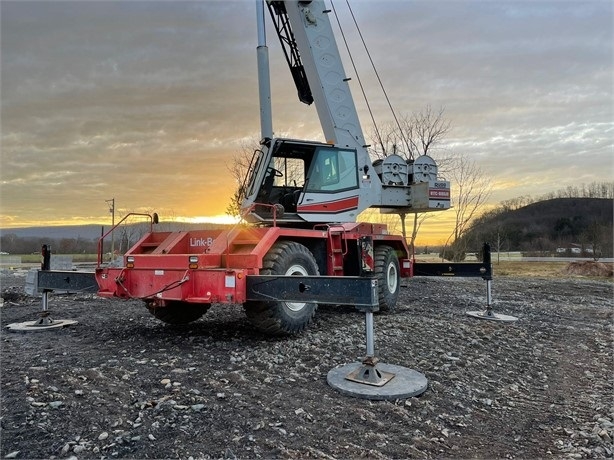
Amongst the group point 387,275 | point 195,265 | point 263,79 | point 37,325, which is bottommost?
point 37,325

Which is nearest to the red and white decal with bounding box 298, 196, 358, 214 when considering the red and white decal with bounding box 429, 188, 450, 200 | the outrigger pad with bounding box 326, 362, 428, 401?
the red and white decal with bounding box 429, 188, 450, 200

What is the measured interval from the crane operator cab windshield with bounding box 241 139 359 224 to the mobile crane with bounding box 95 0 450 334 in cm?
2

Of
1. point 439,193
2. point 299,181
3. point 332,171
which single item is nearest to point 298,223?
point 299,181

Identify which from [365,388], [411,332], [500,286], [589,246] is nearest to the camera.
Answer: [365,388]

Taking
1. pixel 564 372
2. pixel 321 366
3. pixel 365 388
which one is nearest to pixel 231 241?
pixel 321 366

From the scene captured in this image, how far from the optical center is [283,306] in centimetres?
555

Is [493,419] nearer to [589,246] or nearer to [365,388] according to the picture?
[365,388]

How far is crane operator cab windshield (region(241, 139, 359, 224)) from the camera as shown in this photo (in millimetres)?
7195

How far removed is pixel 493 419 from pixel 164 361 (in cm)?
325

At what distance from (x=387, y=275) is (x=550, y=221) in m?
77.6

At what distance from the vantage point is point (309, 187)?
23.8ft

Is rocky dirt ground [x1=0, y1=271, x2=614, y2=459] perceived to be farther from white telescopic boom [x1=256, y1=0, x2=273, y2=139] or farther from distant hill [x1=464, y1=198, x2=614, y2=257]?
distant hill [x1=464, y1=198, x2=614, y2=257]

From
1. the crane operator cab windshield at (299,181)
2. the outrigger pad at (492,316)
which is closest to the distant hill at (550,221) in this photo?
the outrigger pad at (492,316)

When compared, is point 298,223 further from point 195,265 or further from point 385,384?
point 385,384
